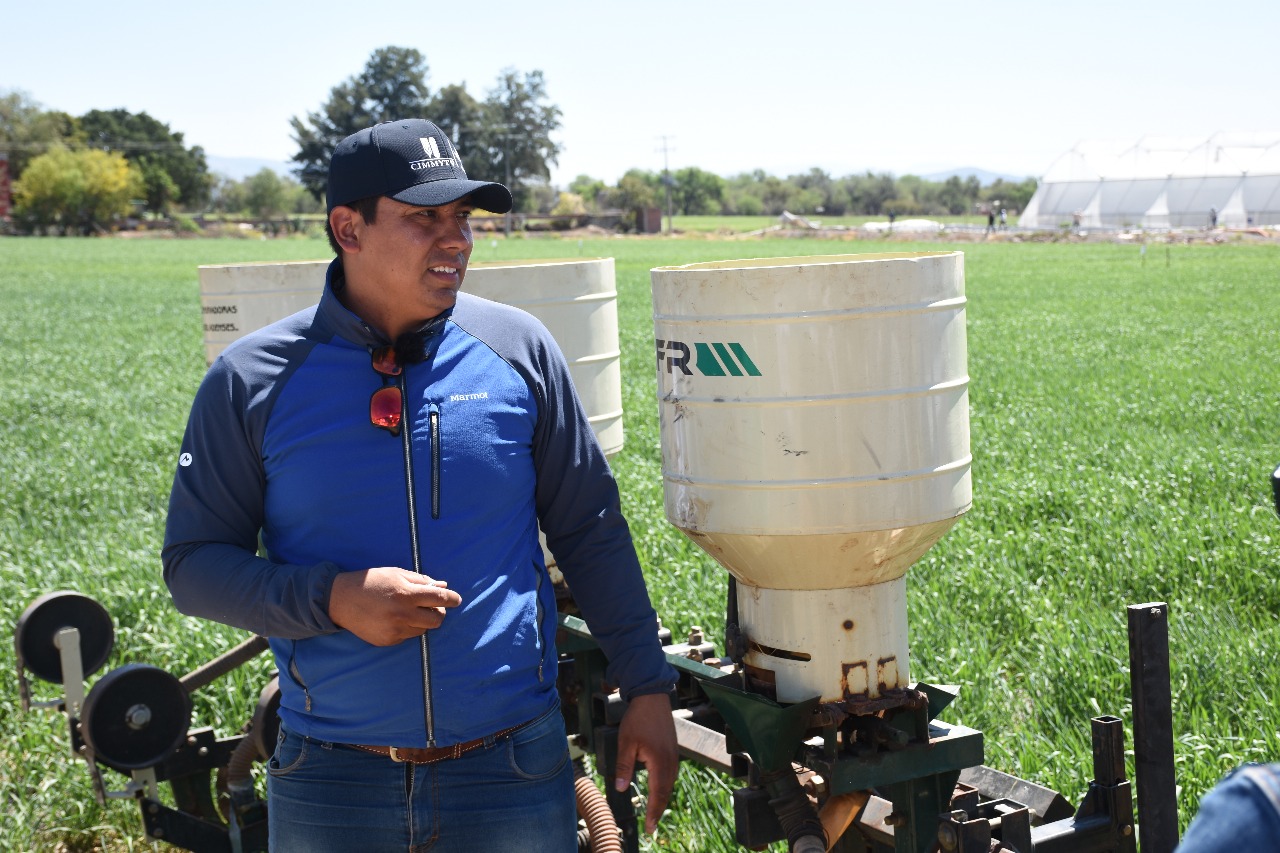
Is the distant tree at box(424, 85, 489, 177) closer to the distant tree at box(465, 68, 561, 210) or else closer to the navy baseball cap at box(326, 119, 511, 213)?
the distant tree at box(465, 68, 561, 210)

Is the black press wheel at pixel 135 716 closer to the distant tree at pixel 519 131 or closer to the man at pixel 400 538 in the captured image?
the man at pixel 400 538

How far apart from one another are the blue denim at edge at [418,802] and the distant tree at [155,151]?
389ft

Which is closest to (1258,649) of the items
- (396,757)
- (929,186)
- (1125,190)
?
(396,757)

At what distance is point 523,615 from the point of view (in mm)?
2520

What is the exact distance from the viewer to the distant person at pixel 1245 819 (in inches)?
37.4

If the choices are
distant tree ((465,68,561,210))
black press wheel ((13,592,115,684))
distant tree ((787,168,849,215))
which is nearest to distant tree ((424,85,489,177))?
distant tree ((465,68,561,210))

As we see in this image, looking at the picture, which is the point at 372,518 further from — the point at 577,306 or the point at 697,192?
the point at 697,192

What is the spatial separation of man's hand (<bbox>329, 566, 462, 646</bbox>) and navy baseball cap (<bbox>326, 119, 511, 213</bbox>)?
0.69 meters

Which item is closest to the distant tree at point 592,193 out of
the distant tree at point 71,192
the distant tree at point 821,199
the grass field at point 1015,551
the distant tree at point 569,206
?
the distant tree at point 569,206

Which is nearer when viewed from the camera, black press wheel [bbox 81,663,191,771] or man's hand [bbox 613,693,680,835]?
man's hand [bbox 613,693,680,835]

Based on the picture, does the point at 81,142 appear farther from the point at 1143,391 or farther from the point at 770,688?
the point at 770,688

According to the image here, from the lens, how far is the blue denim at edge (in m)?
2.42

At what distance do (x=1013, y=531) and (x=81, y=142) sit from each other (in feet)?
412

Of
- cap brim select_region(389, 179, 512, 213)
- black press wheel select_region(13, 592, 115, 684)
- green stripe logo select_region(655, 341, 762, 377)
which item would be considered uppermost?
cap brim select_region(389, 179, 512, 213)
